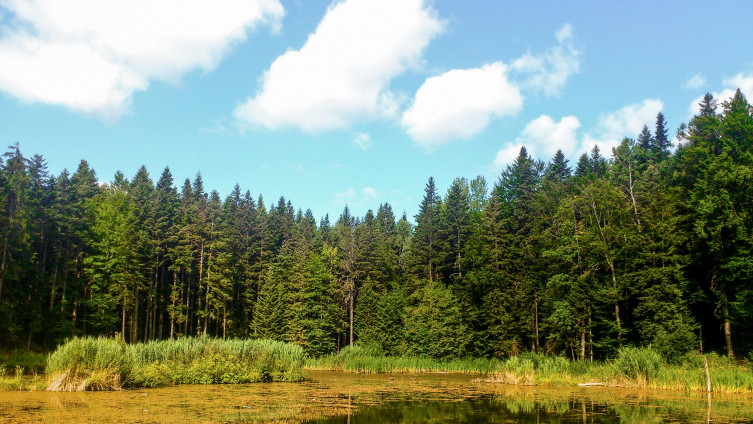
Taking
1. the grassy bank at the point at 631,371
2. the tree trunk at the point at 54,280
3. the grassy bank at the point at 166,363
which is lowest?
the grassy bank at the point at 631,371

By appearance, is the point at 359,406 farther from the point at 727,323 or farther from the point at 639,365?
the point at 727,323

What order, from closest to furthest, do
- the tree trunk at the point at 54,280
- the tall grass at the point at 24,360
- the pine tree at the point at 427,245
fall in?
1. the tall grass at the point at 24,360
2. the tree trunk at the point at 54,280
3. the pine tree at the point at 427,245

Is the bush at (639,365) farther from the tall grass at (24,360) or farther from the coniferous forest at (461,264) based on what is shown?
the tall grass at (24,360)

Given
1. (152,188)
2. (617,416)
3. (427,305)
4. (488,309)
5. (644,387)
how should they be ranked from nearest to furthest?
(617,416) < (644,387) < (488,309) < (427,305) < (152,188)

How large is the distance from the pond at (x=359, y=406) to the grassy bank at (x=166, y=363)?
3.69ft

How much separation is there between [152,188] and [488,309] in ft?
177

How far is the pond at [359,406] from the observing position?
48.0 ft

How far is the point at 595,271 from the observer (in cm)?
3831

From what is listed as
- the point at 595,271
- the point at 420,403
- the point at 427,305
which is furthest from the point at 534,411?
the point at 427,305

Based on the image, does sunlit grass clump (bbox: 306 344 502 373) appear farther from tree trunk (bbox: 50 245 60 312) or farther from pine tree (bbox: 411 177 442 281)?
tree trunk (bbox: 50 245 60 312)

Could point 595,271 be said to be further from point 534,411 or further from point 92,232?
point 92,232

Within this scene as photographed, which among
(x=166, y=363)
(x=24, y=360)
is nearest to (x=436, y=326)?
(x=166, y=363)

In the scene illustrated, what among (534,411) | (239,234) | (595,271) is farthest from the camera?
(239,234)

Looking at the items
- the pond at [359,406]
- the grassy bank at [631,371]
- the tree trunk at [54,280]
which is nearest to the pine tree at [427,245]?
the grassy bank at [631,371]
